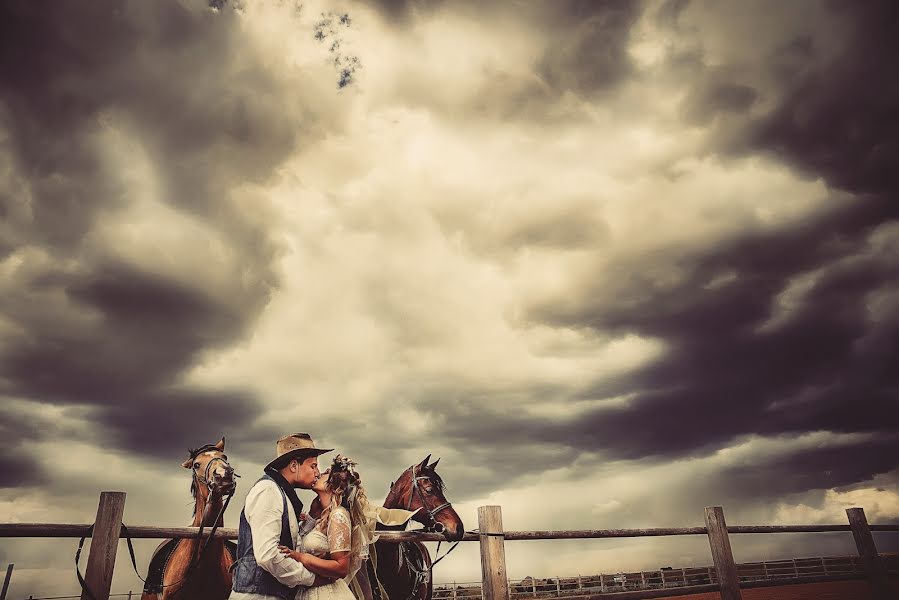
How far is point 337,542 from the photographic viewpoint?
3.47 meters

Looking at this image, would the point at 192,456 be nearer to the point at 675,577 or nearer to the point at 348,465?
the point at 348,465

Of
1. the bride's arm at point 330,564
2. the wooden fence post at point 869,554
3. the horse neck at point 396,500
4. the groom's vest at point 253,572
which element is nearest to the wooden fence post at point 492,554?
the horse neck at point 396,500

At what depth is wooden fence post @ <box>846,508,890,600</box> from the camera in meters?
7.44

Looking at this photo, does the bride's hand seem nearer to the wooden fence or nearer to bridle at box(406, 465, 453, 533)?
the wooden fence

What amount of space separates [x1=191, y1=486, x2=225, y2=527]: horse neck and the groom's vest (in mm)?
1626

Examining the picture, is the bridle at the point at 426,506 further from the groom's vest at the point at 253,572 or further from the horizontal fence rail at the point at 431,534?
the groom's vest at the point at 253,572

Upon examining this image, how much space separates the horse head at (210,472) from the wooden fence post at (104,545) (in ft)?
3.98

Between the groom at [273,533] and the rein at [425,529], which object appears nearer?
the groom at [273,533]

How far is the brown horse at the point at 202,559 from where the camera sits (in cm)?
493

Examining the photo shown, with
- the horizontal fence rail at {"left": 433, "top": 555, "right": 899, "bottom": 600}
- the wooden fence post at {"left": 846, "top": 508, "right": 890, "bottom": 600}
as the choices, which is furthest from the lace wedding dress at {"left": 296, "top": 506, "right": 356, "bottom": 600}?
the horizontal fence rail at {"left": 433, "top": 555, "right": 899, "bottom": 600}

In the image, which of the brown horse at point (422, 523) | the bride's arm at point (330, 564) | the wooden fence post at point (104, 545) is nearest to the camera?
the bride's arm at point (330, 564)

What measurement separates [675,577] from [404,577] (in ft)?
83.8

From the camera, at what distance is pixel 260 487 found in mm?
3633

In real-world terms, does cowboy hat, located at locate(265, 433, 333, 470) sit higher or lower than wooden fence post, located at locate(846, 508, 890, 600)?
higher
